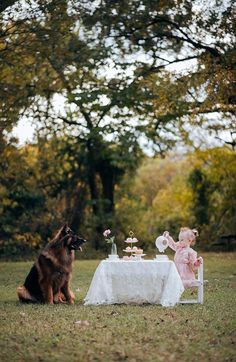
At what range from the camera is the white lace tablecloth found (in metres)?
11.8

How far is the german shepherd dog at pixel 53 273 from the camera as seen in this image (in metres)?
11.8

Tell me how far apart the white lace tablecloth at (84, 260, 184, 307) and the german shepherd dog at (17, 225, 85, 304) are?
0.47 m

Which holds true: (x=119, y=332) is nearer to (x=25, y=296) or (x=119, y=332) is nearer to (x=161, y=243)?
(x=25, y=296)

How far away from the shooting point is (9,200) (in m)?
27.1

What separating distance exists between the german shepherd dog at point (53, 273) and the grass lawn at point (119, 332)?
31 cm

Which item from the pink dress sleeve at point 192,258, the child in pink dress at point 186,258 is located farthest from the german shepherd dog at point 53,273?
the pink dress sleeve at point 192,258

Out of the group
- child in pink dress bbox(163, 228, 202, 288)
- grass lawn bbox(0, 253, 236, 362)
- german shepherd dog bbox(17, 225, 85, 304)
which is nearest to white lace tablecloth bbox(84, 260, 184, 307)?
grass lawn bbox(0, 253, 236, 362)

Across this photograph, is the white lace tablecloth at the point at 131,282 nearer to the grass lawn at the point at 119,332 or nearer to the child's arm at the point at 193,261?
the grass lawn at the point at 119,332

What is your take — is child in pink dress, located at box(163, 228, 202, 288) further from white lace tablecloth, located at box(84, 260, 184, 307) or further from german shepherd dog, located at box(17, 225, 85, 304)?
german shepherd dog, located at box(17, 225, 85, 304)

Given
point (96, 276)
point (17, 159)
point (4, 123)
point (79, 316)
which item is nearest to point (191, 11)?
point (4, 123)

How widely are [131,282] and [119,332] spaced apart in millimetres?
3004

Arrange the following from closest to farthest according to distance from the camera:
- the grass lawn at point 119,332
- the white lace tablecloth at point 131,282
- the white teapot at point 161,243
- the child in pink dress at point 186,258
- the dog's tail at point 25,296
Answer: the grass lawn at point 119,332 → the white lace tablecloth at point 131,282 → the dog's tail at point 25,296 → the white teapot at point 161,243 → the child in pink dress at point 186,258

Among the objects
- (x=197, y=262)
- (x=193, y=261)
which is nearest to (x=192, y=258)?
(x=193, y=261)

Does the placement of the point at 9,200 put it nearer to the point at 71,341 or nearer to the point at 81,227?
the point at 81,227
